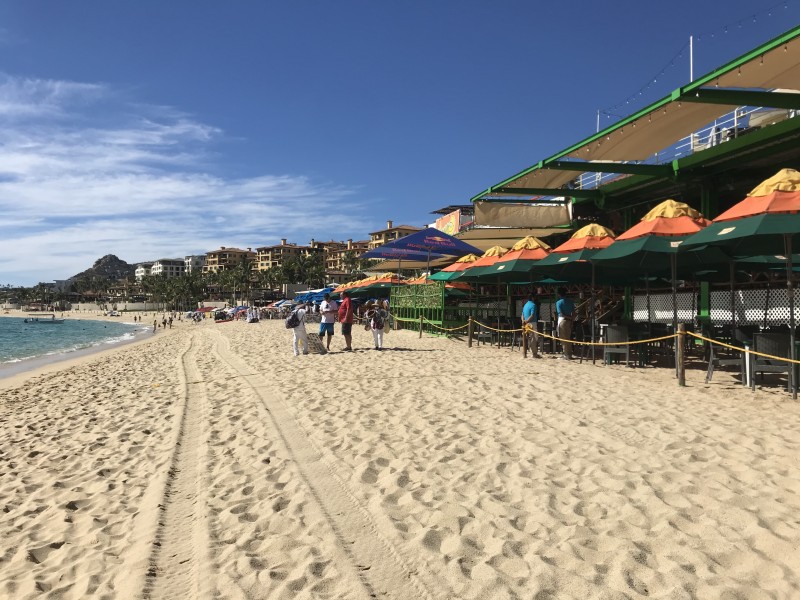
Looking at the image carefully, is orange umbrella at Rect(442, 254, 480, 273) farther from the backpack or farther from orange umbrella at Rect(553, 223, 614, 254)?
the backpack

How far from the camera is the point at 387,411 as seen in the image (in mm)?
6441

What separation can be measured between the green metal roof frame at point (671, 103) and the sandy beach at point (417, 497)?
4785 millimetres

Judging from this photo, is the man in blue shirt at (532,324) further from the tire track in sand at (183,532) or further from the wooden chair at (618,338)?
the tire track in sand at (183,532)

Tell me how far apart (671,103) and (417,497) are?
369 inches

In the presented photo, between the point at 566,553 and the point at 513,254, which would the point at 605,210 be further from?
the point at 566,553

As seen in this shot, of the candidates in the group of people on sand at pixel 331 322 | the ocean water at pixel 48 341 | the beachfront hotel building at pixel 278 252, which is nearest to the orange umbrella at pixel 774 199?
the group of people on sand at pixel 331 322

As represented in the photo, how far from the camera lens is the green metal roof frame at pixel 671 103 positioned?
7754mm

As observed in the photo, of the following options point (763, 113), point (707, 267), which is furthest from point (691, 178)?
point (707, 267)

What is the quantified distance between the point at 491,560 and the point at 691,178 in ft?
42.1

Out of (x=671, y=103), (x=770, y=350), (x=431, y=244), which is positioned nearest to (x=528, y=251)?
(x=431, y=244)

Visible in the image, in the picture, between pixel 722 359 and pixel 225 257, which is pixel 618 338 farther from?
pixel 225 257

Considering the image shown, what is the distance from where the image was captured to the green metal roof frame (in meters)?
7.75

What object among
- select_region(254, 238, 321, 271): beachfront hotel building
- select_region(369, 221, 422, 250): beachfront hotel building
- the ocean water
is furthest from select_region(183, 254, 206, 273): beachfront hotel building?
the ocean water

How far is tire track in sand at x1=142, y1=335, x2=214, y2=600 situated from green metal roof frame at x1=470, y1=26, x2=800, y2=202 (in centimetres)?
910
